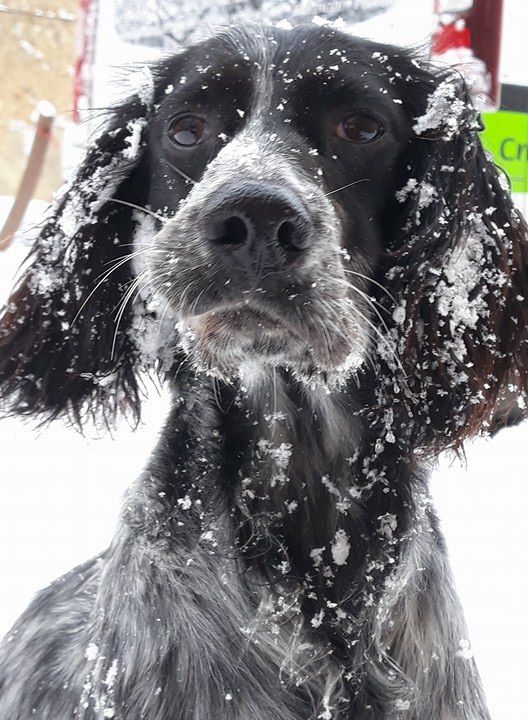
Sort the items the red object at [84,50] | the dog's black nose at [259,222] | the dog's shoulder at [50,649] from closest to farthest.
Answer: the dog's black nose at [259,222]
the dog's shoulder at [50,649]
the red object at [84,50]

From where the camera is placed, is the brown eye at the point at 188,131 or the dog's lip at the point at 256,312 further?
the brown eye at the point at 188,131

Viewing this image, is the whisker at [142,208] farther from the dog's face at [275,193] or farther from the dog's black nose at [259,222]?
the dog's black nose at [259,222]

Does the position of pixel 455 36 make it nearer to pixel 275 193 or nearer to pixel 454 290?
pixel 454 290

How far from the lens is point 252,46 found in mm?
2088

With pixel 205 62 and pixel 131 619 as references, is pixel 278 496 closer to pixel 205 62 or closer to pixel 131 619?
pixel 131 619

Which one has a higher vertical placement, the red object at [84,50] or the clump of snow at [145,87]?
the red object at [84,50]

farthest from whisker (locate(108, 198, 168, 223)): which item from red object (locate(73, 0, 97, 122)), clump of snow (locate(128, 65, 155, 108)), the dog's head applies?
red object (locate(73, 0, 97, 122))

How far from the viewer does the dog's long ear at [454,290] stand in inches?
78.6

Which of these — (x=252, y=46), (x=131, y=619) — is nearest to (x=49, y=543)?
(x=131, y=619)

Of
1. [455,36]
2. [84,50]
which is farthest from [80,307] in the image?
[84,50]

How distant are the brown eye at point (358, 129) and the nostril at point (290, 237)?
44 centimetres

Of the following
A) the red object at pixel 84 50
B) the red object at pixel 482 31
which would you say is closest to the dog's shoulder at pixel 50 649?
the red object at pixel 482 31

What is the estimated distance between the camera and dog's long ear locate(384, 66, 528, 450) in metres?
2.00

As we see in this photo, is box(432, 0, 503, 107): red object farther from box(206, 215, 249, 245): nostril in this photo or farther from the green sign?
box(206, 215, 249, 245): nostril
